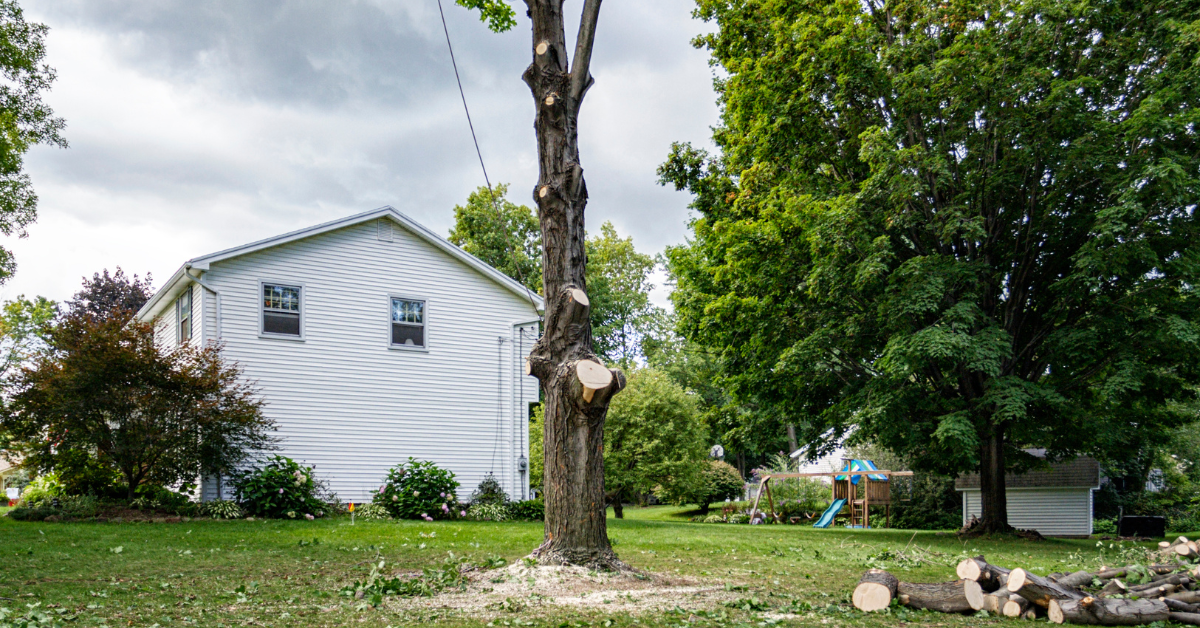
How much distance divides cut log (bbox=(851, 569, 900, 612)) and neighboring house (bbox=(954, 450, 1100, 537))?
18.8m

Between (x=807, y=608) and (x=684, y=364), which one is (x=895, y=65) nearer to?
(x=807, y=608)

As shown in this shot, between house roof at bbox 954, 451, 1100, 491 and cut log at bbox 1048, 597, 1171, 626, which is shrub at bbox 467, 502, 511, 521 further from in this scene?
cut log at bbox 1048, 597, 1171, 626

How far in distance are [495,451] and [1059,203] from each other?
13496 mm

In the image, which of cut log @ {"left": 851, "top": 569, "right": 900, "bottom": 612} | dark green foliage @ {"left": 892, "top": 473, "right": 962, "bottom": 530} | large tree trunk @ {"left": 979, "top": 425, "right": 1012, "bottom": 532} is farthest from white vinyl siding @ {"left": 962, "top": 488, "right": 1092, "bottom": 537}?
cut log @ {"left": 851, "top": 569, "right": 900, "bottom": 612}

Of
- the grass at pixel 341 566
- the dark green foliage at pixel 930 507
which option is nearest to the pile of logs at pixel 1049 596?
the grass at pixel 341 566

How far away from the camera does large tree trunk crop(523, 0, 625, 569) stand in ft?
23.7

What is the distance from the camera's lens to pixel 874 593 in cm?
618

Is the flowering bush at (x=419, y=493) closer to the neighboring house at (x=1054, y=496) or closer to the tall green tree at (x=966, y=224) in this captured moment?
the tall green tree at (x=966, y=224)

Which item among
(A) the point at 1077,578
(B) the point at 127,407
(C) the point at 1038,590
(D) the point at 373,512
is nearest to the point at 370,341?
(D) the point at 373,512

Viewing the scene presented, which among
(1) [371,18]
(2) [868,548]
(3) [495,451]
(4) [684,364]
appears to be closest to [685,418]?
(3) [495,451]

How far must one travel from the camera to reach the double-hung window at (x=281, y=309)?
18281mm

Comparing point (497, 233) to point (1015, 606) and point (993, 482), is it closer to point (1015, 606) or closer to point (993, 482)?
point (993, 482)

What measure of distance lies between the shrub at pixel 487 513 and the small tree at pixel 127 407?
210 inches

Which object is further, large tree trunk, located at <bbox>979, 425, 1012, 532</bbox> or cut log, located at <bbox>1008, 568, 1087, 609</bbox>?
Answer: large tree trunk, located at <bbox>979, 425, 1012, 532</bbox>
